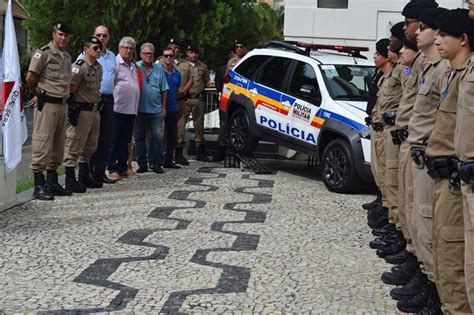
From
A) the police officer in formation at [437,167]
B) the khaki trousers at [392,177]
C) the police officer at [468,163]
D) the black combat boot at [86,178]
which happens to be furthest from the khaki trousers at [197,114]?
the police officer at [468,163]

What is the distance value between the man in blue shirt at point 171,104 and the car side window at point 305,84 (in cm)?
192

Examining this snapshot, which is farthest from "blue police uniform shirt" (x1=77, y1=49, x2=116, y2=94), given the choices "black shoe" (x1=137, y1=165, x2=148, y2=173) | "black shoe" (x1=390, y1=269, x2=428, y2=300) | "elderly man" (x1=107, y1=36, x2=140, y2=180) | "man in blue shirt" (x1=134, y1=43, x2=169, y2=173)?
"black shoe" (x1=390, y1=269, x2=428, y2=300)

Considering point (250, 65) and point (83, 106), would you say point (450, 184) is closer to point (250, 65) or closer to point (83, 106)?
point (83, 106)

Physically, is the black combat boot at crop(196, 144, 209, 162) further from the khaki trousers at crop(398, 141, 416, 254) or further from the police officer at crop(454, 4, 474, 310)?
the police officer at crop(454, 4, 474, 310)

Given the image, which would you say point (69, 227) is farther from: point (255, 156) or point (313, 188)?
point (255, 156)

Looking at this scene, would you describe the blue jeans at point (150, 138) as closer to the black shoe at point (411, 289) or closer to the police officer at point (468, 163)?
the black shoe at point (411, 289)

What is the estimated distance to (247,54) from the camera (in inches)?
539

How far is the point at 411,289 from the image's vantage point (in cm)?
578

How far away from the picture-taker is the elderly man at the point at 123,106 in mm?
11250

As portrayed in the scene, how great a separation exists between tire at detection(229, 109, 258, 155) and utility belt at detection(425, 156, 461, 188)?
27.6 ft

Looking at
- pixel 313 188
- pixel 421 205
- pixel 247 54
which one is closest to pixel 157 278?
pixel 421 205

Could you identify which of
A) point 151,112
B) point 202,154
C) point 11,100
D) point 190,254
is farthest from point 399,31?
point 202,154

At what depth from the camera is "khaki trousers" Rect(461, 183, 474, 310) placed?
13.9ft

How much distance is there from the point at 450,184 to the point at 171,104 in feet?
29.2
